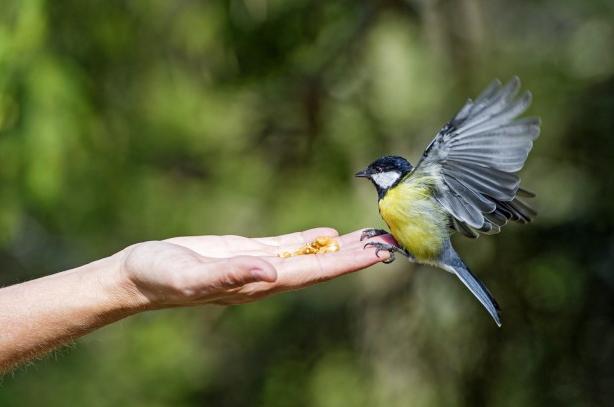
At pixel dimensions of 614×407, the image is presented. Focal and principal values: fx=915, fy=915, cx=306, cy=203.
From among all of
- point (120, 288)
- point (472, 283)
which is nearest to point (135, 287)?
point (120, 288)

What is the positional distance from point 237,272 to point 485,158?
3.63 ft

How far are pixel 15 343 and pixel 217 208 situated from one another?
9.83 feet

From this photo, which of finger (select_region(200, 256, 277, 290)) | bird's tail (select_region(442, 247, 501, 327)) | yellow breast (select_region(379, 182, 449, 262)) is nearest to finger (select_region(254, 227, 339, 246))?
yellow breast (select_region(379, 182, 449, 262))

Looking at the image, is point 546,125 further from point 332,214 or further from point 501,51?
point 332,214

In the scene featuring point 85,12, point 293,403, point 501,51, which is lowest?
point 293,403

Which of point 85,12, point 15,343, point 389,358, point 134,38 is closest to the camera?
point 15,343

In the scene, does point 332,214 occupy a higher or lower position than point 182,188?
lower

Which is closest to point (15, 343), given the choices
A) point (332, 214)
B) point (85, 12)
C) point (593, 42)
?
point (85, 12)

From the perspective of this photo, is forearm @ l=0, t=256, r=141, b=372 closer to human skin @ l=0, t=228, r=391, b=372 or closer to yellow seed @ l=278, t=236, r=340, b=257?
human skin @ l=0, t=228, r=391, b=372

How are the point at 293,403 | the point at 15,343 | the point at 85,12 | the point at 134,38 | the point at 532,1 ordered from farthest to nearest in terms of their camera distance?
the point at 532,1, the point at 293,403, the point at 134,38, the point at 85,12, the point at 15,343

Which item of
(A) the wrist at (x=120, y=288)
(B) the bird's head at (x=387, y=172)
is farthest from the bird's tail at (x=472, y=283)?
(A) the wrist at (x=120, y=288)

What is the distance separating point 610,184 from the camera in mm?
4609

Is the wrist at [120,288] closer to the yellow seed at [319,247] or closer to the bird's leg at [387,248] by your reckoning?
the yellow seed at [319,247]

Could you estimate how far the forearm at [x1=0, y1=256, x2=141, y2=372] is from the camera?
268cm
